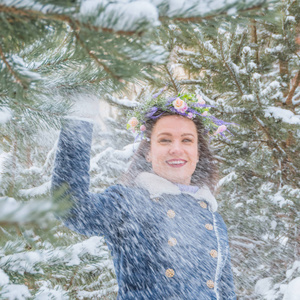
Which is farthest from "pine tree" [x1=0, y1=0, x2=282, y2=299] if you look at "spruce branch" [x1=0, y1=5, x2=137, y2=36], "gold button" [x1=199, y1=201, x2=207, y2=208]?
"gold button" [x1=199, y1=201, x2=207, y2=208]

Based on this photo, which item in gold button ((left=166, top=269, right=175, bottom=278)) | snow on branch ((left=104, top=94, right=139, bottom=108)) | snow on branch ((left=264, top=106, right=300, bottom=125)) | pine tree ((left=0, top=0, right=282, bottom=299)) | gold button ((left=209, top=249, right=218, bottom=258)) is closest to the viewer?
pine tree ((left=0, top=0, right=282, bottom=299))

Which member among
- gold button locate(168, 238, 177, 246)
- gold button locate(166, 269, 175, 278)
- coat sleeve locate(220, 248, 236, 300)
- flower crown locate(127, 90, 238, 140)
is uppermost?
flower crown locate(127, 90, 238, 140)

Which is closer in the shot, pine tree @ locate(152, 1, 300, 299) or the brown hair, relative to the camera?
the brown hair

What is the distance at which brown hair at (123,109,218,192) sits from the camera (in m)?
2.65

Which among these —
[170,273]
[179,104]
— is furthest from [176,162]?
[170,273]

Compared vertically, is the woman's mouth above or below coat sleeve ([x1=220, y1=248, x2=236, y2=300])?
above

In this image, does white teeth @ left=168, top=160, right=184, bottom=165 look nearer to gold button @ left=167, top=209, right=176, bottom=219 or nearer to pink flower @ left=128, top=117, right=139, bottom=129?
gold button @ left=167, top=209, right=176, bottom=219

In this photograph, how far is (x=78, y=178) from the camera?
68.4 inches

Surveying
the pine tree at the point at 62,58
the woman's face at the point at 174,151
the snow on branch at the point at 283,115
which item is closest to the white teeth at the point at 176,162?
the woman's face at the point at 174,151

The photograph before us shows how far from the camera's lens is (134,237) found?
2.03 m

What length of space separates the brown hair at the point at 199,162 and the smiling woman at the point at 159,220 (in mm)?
133

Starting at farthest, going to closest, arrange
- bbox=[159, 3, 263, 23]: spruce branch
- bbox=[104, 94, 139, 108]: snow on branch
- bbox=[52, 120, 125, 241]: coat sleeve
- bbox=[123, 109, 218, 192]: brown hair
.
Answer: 1. bbox=[104, 94, 139, 108]: snow on branch
2. bbox=[123, 109, 218, 192]: brown hair
3. bbox=[52, 120, 125, 241]: coat sleeve
4. bbox=[159, 3, 263, 23]: spruce branch

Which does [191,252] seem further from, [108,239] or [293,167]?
[293,167]

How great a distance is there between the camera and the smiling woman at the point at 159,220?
1756mm
